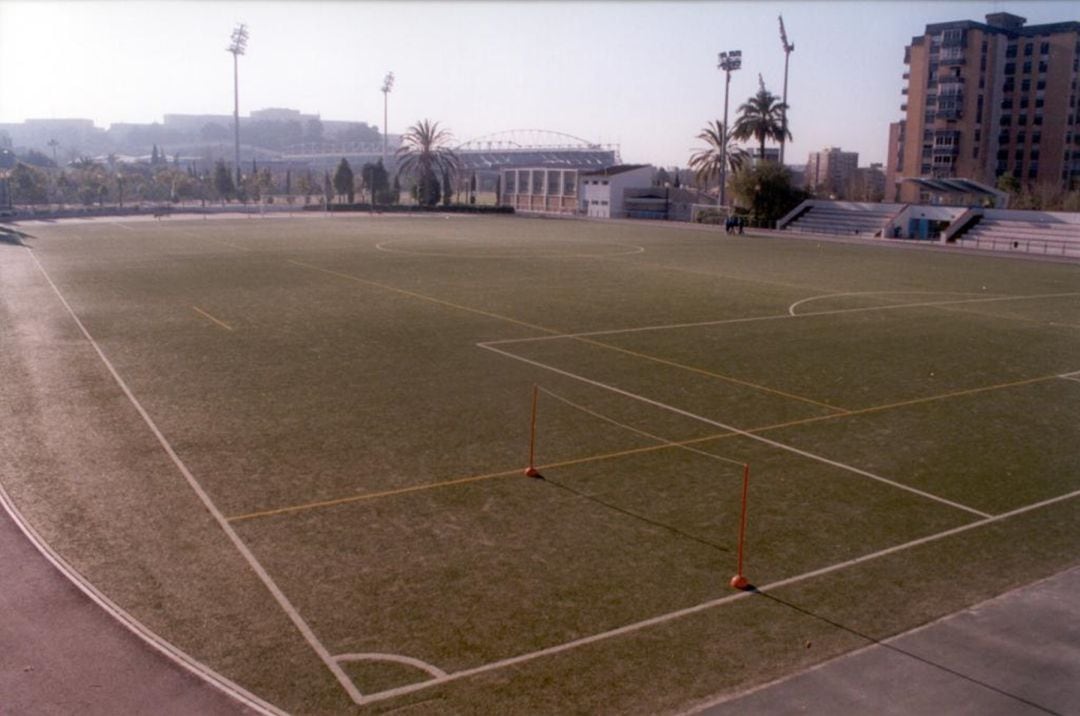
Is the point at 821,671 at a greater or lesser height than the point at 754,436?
lesser

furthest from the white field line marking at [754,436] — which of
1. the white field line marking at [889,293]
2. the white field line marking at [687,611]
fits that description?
the white field line marking at [889,293]

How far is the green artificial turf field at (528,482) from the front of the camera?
9930 millimetres

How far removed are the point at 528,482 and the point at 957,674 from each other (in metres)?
7.36

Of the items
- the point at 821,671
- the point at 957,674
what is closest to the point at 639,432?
the point at 821,671

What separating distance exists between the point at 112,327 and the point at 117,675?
22.4 metres

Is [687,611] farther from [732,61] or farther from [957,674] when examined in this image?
[732,61]

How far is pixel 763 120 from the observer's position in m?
99.3

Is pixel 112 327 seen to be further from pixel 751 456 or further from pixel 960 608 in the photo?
pixel 960 608

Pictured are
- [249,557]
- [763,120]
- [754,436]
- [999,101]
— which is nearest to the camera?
[249,557]

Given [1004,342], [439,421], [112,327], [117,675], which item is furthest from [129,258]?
[117,675]

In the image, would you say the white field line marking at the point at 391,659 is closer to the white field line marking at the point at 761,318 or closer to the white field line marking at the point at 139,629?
the white field line marking at the point at 139,629

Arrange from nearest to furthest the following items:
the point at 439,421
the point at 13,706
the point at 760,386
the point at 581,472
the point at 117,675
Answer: the point at 13,706 → the point at 117,675 → the point at 581,472 → the point at 439,421 → the point at 760,386

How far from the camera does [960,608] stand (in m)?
11.0

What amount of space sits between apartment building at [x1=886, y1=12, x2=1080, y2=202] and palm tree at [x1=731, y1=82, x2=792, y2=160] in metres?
33.2
